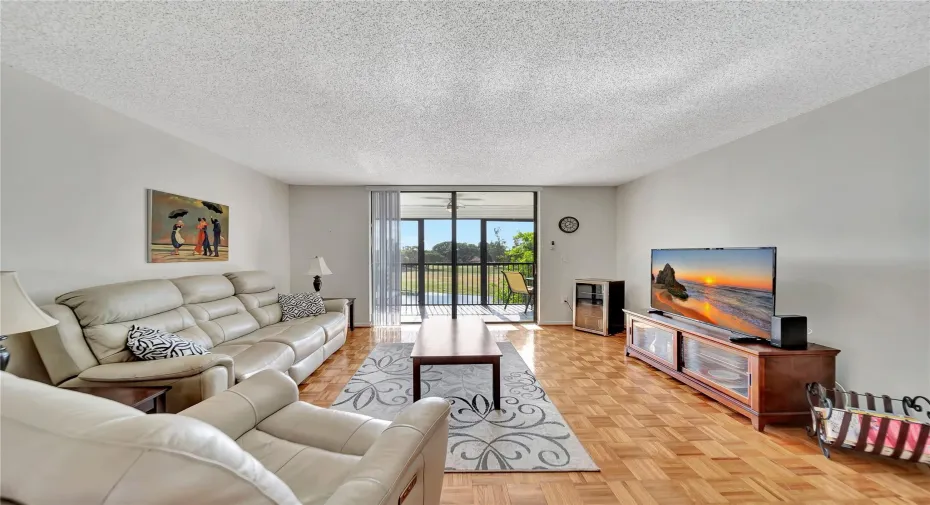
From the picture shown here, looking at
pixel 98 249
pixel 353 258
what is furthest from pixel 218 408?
pixel 353 258

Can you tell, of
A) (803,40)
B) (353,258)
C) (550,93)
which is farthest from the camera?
(353,258)

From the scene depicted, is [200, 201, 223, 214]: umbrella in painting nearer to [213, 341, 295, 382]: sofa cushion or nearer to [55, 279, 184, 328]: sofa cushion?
[55, 279, 184, 328]: sofa cushion

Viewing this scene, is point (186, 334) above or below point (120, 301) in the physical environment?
below

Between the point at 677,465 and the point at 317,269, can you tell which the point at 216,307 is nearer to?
the point at 317,269

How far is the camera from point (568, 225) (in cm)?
547

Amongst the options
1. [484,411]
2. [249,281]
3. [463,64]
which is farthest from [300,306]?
[463,64]

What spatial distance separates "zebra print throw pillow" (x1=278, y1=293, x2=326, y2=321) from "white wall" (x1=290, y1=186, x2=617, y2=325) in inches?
50.5

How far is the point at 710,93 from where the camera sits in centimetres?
222

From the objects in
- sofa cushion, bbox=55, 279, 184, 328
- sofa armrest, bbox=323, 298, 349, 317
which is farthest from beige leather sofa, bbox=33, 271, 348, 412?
sofa armrest, bbox=323, 298, 349, 317

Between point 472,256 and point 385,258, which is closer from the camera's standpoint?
point 385,258

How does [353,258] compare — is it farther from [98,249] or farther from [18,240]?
[18,240]

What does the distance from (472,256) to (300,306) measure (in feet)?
11.5

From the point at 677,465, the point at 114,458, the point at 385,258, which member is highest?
the point at 385,258

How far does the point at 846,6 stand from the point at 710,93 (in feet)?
2.60
